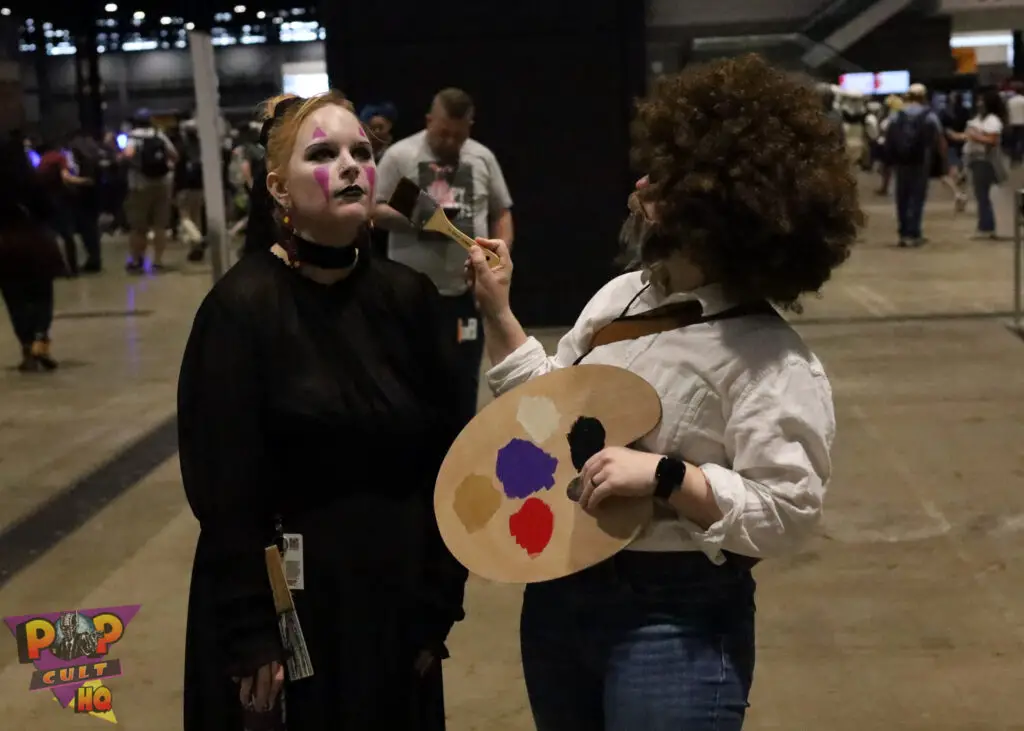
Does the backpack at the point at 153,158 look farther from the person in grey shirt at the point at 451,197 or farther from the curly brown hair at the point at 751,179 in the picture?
the curly brown hair at the point at 751,179

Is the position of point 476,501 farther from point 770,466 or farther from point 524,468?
point 770,466

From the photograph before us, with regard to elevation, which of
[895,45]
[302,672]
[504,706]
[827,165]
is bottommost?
[504,706]

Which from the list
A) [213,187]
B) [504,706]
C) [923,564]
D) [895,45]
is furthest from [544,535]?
[895,45]

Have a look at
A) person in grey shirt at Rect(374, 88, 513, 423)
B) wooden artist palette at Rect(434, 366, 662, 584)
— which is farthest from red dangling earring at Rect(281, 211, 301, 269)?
person in grey shirt at Rect(374, 88, 513, 423)

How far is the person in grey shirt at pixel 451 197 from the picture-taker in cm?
481

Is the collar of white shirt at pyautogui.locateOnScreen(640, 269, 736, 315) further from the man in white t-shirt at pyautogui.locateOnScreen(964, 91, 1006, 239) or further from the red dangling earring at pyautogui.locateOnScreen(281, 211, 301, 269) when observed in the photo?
the man in white t-shirt at pyautogui.locateOnScreen(964, 91, 1006, 239)

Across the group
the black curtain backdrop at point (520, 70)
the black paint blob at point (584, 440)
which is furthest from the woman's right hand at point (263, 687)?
the black curtain backdrop at point (520, 70)

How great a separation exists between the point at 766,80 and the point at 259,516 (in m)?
0.99

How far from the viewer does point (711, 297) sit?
69.2 inches

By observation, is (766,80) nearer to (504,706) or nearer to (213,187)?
(504,706)

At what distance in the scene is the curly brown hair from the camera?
64.6 inches

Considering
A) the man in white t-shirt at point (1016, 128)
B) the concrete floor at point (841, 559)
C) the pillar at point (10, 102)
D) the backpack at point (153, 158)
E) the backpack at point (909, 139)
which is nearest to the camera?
the concrete floor at point (841, 559)

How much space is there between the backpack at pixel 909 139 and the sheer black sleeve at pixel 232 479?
12.0 meters

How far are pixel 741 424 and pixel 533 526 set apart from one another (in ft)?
1.07
